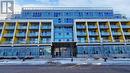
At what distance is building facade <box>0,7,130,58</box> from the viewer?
274 feet

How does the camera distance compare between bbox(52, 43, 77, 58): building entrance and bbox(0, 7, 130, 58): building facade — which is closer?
bbox(0, 7, 130, 58): building facade

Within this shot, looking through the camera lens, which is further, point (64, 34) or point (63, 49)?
point (64, 34)

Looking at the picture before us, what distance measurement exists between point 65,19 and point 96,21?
462 inches

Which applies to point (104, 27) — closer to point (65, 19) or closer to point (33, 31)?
point (65, 19)

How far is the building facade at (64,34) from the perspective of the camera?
83625 millimetres

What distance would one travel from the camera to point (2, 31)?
8700 centimetres

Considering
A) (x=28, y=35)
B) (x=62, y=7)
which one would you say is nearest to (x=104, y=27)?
(x=62, y=7)

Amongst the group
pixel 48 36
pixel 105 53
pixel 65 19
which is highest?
pixel 65 19

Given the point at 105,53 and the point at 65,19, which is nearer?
the point at 105,53

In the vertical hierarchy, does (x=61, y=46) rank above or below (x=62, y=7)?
below

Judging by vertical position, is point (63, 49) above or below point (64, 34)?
below

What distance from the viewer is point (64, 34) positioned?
92375 mm

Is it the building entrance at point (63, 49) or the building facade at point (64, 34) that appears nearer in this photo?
the building facade at point (64, 34)

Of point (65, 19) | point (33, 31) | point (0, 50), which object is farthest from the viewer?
point (65, 19)
